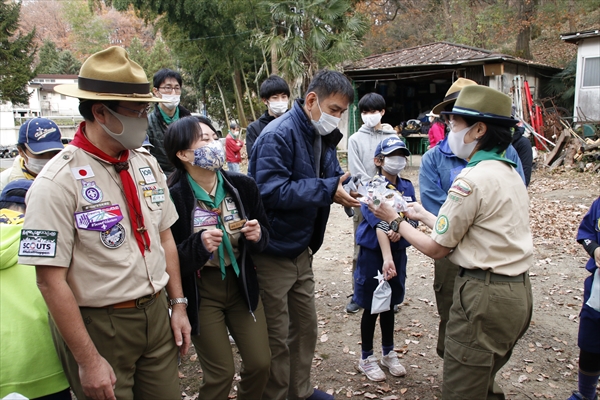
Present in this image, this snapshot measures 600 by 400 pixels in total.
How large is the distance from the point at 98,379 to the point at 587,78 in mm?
20492

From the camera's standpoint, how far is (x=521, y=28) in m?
25.5

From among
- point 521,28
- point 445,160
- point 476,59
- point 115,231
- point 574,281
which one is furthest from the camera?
point 521,28

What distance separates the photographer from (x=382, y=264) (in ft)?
13.1

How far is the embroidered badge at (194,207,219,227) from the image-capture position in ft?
9.18

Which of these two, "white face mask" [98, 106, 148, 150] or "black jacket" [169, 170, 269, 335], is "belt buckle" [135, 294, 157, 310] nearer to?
"black jacket" [169, 170, 269, 335]

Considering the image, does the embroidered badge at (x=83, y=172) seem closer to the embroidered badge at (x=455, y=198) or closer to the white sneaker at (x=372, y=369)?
the embroidered badge at (x=455, y=198)

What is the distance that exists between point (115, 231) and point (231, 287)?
0.91 metres

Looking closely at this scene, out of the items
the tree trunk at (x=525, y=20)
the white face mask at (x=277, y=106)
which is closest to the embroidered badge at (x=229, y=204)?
the white face mask at (x=277, y=106)

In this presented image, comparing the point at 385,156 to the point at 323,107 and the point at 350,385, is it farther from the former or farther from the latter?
the point at 350,385

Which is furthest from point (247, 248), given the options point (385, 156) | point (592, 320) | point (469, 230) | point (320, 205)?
point (592, 320)

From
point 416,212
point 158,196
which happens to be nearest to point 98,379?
point 158,196

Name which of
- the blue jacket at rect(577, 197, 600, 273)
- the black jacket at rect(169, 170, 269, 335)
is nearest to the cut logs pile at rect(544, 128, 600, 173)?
the blue jacket at rect(577, 197, 600, 273)

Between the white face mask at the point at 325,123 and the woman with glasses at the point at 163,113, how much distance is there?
74.7 inches

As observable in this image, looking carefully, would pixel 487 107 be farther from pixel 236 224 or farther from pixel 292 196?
pixel 236 224
